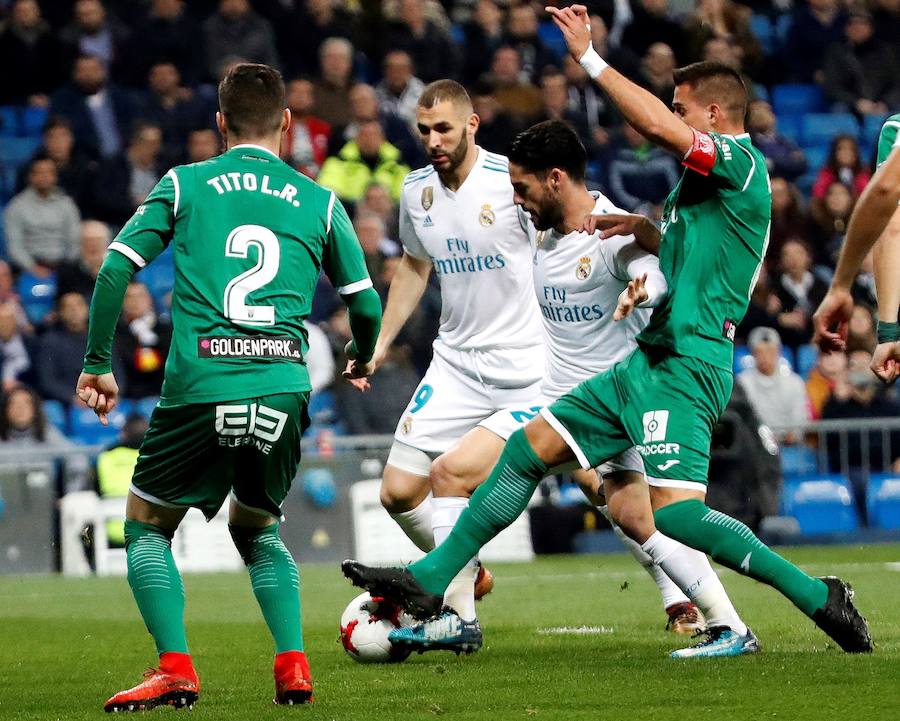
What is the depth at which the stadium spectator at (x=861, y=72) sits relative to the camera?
20281 millimetres

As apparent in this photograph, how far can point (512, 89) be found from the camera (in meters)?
17.4

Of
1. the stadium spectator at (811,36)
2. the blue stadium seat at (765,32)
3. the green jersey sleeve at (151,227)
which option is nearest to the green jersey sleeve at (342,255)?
the green jersey sleeve at (151,227)

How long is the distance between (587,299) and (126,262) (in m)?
2.61

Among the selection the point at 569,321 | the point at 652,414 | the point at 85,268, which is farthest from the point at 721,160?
the point at 85,268

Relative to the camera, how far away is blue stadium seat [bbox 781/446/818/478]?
1445 cm

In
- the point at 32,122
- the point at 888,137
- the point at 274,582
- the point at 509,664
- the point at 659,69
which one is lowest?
the point at 509,664

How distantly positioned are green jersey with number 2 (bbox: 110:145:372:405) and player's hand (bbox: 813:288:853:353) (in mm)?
1685

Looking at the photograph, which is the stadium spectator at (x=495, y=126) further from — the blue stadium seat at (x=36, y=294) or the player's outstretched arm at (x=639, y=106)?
the player's outstretched arm at (x=639, y=106)

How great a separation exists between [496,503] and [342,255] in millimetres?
1383

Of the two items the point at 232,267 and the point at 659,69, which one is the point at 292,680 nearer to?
the point at 232,267

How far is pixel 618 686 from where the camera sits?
5.81m

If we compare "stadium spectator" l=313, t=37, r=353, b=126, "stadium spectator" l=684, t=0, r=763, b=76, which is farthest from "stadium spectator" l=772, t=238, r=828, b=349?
"stadium spectator" l=313, t=37, r=353, b=126

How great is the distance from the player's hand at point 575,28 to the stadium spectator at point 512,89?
10.8m

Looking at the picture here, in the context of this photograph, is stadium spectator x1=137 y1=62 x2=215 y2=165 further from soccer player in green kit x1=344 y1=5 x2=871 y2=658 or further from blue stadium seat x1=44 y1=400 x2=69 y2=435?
soccer player in green kit x1=344 y1=5 x2=871 y2=658
